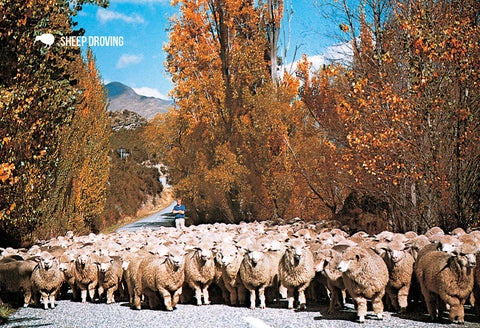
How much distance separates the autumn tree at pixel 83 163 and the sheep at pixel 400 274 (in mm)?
12833

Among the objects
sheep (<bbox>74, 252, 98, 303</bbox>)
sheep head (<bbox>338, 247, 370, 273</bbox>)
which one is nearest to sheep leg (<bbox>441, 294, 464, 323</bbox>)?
sheep head (<bbox>338, 247, 370, 273</bbox>)

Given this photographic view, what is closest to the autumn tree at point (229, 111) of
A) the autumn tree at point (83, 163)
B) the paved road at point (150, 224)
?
the paved road at point (150, 224)

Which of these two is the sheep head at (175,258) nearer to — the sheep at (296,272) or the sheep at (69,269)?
the sheep at (296,272)

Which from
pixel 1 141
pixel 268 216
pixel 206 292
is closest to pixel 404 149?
pixel 206 292

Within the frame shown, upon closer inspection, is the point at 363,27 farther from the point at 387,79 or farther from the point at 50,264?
the point at 50,264

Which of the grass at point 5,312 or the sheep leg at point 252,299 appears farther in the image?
the sheep leg at point 252,299

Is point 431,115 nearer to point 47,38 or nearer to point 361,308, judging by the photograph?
point 361,308

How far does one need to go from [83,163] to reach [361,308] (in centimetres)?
1630

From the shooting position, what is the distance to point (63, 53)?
893cm

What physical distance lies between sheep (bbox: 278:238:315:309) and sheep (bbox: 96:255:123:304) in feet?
11.1

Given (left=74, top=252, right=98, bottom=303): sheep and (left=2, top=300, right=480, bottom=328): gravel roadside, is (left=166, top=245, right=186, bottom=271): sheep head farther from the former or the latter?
(left=74, top=252, right=98, bottom=303): sheep

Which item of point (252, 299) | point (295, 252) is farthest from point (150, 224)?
point (295, 252)

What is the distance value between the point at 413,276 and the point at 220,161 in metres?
16.6

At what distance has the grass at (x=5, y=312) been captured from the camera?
8.23m
